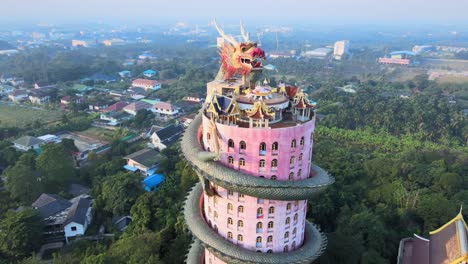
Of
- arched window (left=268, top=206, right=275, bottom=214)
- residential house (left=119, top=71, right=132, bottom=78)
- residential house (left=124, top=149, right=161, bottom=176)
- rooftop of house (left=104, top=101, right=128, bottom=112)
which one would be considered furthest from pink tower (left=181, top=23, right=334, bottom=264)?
residential house (left=119, top=71, right=132, bottom=78)

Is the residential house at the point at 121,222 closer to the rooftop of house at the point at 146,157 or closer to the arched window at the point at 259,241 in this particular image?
the rooftop of house at the point at 146,157

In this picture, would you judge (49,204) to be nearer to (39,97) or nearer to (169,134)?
(169,134)

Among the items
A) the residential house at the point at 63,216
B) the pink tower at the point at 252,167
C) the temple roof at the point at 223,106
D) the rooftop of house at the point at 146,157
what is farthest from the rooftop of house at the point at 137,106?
the temple roof at the point at 223,106

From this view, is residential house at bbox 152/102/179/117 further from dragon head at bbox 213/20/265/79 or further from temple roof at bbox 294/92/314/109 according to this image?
temple roof at bbox 294/92/314/109

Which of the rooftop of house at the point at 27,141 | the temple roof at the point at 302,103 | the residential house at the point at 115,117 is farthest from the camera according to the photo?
the residential house at the point at 115,117

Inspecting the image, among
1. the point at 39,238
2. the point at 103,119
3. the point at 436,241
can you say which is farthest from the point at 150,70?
the point at 436,241

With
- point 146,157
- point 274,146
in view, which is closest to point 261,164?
point 274,146
